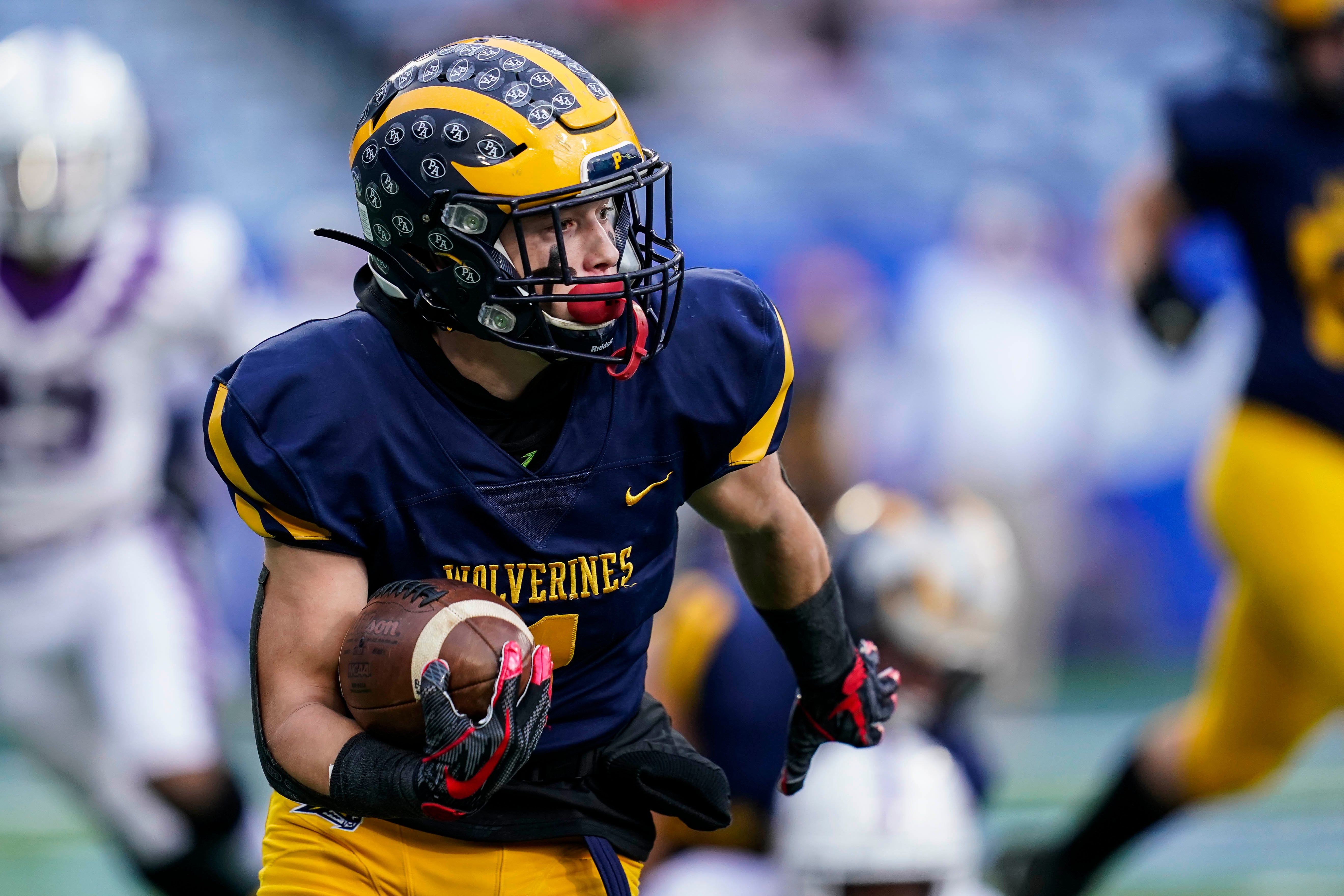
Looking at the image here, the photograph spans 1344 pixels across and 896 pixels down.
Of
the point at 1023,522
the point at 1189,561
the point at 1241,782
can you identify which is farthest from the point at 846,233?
the point at 1241,782

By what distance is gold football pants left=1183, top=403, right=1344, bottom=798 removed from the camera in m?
3.89

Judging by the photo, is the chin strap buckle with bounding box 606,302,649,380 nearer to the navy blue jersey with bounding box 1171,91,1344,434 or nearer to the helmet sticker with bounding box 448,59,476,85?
the helmet sticker with bounding box 448,59,476,85

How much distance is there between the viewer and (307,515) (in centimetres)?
207

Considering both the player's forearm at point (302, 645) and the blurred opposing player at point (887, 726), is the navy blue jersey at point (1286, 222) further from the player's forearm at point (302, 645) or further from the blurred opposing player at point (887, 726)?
the player's forearm at point (302, 645)

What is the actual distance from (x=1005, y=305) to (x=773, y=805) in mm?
5287

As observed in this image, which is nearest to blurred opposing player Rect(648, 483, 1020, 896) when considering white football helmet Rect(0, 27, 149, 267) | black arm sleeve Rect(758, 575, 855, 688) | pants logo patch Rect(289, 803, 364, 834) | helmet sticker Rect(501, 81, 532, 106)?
black arm sleeve Rect(758, 575, 855, 688)

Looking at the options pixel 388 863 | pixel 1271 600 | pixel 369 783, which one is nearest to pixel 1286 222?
pixel 1271 600

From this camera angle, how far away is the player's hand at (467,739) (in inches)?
74.3

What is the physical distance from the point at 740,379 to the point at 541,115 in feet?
1.44

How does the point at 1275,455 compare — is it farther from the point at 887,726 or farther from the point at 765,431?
the point at 765,431

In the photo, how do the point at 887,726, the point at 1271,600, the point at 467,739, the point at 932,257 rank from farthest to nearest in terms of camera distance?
1. the point at 932,257
2. the point at 1271,600
3. the point at 887,726
4. the point at 467,739

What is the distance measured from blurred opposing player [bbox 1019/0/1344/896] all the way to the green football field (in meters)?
0.83

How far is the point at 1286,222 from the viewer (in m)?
4.10

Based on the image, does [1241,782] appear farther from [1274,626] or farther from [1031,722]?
[1031,722]
